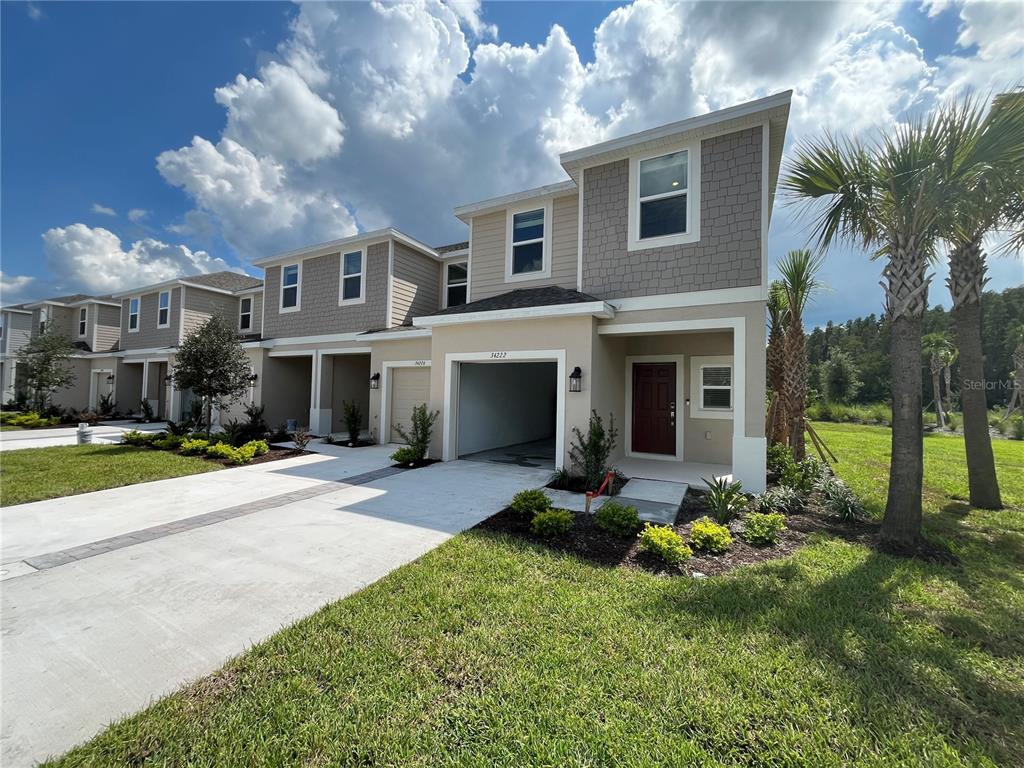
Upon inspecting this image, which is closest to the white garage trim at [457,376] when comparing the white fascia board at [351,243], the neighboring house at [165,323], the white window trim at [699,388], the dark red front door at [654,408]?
the dark red front door at [654,408]

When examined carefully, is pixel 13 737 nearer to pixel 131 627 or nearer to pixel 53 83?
pixel 131 627

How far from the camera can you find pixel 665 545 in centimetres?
421

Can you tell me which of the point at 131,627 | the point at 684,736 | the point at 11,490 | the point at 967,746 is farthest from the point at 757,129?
the point at 11,490

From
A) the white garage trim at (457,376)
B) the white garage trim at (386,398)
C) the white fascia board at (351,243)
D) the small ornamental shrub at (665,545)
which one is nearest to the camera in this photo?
the small ornamental shrub at (665,545)

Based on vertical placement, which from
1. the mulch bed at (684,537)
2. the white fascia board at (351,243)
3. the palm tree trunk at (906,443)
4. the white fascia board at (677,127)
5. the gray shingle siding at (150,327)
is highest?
the white fascia board at (677,127)

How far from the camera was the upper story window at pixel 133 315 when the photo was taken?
65.1 feet

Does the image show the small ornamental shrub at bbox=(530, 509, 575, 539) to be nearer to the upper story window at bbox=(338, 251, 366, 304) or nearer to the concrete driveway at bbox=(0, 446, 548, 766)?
the concrete driveway at bbox=(0, 446, 548, 766)

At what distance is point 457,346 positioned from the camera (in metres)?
9.27

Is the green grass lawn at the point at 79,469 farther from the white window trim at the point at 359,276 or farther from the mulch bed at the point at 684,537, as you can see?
the mulch bed at the point at 684,537

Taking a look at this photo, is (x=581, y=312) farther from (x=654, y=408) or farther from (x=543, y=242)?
(x=654, y=408)

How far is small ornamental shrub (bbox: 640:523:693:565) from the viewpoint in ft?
13.7

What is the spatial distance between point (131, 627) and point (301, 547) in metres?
1.58

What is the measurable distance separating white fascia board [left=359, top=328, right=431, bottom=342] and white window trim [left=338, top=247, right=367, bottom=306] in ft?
6.18

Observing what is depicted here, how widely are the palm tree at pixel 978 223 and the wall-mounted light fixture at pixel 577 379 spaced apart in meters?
5.39
